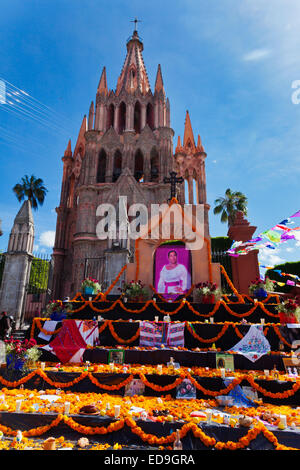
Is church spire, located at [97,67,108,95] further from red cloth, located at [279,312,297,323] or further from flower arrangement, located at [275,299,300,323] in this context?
red cloth, located at [279,312,297,323]

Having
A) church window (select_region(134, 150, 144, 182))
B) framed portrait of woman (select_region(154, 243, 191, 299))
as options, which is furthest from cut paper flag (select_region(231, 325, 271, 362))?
church window (select_region(134, 150, 144, 182))

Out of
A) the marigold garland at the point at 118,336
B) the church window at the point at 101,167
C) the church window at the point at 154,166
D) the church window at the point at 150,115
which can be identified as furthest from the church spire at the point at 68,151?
the marigold garland at the point at 118,336

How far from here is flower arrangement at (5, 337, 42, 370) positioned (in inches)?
269

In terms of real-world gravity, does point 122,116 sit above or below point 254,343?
above

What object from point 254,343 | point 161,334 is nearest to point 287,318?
point 254,343

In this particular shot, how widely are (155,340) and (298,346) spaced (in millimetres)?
4180

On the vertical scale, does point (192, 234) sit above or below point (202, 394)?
above

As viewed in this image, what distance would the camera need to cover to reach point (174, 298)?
528 inches

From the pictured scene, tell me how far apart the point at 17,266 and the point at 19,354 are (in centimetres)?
1105

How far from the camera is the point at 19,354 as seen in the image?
693 cm

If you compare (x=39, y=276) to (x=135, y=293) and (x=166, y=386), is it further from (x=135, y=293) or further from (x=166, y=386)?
(x=166, y=386)
